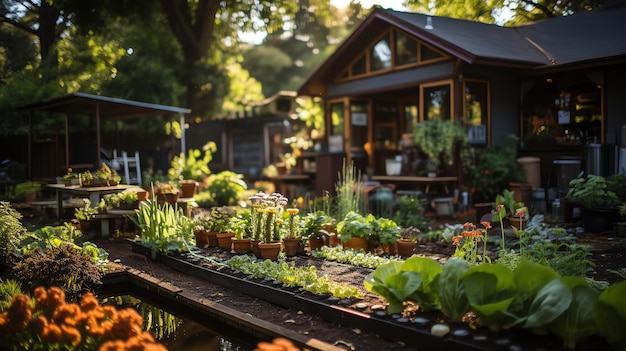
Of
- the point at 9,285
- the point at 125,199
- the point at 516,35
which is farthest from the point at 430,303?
the point at 516,35

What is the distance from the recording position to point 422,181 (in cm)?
999

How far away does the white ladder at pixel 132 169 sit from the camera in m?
11.5

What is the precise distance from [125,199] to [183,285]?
3159 mm

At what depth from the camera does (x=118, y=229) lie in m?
8.13

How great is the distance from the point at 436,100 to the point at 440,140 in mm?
1175

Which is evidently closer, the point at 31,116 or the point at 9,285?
the point at 9,285

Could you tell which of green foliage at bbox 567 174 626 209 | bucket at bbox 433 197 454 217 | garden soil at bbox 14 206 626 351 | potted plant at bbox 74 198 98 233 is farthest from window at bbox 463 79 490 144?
potted plant at bbox 74 198 98 233

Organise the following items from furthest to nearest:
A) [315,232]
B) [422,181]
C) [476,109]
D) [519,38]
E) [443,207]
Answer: [519,38], [476,109], [422,181], [443,207], [315,232]

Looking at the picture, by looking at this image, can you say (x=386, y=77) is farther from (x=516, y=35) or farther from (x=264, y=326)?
(x=264, y=326)

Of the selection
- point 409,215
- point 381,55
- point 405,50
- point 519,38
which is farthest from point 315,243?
point 519,38

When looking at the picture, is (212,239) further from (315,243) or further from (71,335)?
(71,335)

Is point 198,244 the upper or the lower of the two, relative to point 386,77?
lower

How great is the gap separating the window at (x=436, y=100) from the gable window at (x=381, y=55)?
1316 mm

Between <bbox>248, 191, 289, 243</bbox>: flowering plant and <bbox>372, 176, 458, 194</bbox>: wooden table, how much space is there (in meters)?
4.70
